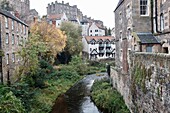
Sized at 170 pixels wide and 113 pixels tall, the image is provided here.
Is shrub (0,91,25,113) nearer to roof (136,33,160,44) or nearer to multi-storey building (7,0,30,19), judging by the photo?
roof (136,33,160,44)

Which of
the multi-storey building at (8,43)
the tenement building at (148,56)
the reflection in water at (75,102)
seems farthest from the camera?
the multi-storey building at (8,43)

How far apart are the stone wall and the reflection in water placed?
7440 millimetres

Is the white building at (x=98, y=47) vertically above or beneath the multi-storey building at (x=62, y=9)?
beneath

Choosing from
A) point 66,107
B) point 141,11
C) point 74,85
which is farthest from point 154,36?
point 74,85

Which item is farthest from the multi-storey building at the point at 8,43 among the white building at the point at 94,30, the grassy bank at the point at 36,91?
the white building at the point at 94,30

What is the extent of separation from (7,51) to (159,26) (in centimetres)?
1865

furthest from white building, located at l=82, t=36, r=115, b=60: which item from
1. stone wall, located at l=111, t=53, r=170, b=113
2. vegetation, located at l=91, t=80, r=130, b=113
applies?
stone wall, located at l=111, t=53, r=170, b=113

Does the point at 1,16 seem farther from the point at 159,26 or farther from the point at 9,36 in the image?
the point at 159,26

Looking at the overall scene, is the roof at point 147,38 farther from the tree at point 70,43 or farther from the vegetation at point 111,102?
the tree at point 70,43

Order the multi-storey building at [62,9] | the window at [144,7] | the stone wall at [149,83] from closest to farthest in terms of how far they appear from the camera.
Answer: the stone wall at [149,83] → the window at [144,7] → the multi-storey building at [62,9]

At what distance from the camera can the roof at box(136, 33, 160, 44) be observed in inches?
828

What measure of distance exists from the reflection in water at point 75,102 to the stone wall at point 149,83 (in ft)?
24.4

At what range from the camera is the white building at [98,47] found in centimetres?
7306

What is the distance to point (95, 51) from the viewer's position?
73.4m
